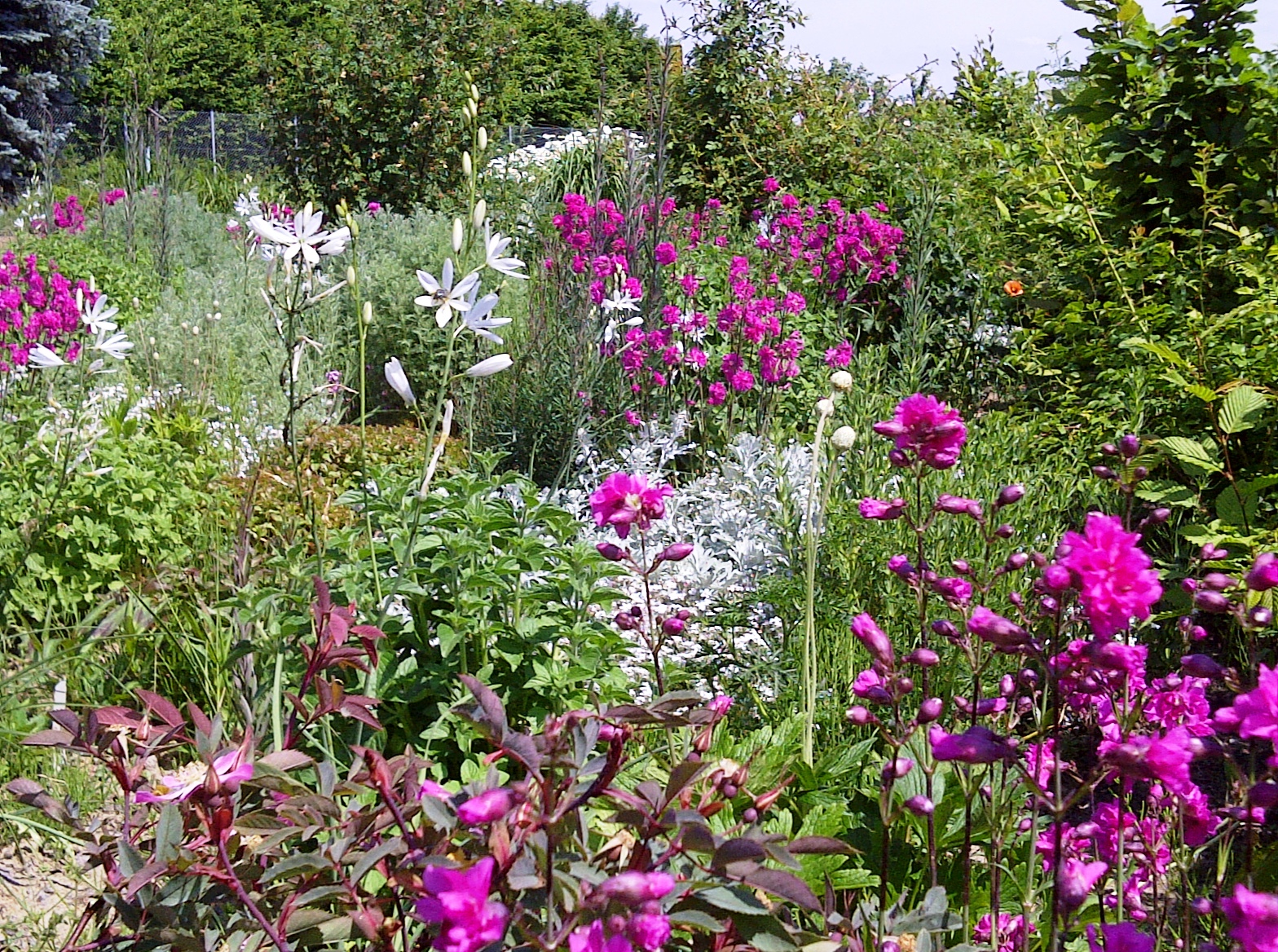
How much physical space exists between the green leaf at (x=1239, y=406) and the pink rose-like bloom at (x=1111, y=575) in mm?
1898

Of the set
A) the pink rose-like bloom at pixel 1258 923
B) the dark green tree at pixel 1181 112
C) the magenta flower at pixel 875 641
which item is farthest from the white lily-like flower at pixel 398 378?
the dark green tree at pixel 1181 112

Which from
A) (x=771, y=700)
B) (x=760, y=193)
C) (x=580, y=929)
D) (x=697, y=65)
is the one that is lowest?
(x=771, y=700)

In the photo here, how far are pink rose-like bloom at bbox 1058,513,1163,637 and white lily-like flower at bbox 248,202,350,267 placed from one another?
1.42m

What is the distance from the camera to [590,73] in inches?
894

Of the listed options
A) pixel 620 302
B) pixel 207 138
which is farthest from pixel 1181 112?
pixel 207 138

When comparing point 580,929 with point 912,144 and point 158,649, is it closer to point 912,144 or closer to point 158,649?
point 158,649

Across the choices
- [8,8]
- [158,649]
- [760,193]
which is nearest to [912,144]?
[760,193]

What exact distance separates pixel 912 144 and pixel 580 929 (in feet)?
24.8

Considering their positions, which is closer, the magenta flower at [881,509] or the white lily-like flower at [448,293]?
the magenta flower at [881,509]

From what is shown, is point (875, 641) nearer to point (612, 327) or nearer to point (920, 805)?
point (920, 805)

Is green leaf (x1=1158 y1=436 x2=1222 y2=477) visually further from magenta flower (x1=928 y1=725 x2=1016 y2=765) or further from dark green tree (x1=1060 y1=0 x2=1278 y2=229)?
magenta flower (x1=928 y1=725 x2=1016 y2=765)

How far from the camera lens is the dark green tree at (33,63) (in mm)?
14312

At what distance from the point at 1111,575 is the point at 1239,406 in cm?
199

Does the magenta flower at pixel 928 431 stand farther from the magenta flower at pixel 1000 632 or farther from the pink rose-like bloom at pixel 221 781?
the pink rose-like bloom at pixel 221 781
